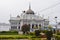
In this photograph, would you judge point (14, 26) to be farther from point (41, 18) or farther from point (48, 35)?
point (48, 35)

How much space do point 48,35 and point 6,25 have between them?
33004 mm

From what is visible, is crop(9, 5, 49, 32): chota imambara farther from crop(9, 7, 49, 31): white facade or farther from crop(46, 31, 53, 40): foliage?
crop(46, 31, 53, 40): foliage

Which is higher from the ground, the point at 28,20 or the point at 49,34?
the point at 28,20

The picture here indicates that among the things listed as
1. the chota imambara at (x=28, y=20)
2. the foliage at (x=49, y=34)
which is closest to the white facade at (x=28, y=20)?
the chota imambara at (x=28, y=20)

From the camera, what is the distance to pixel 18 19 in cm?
4591

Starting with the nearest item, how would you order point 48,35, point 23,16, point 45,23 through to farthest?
point 48,35 → point 23,16 → point 45,23

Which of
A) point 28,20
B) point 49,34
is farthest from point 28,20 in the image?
point 49,34

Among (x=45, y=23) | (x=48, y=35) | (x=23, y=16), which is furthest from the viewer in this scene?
(x=45, y=23)

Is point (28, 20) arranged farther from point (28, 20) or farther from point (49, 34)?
point (49, 34)

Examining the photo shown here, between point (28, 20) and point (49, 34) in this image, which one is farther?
point (28, 20)

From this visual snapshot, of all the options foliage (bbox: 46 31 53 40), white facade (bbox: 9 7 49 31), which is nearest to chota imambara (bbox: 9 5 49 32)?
white facade (bbox: 9 7 49 31)

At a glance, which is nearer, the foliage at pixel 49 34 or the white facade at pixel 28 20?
the foliage at pixel 49 34

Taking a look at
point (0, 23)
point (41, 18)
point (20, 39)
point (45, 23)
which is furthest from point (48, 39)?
point (0, 23)

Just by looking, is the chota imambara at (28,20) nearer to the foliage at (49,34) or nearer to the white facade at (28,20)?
the white facade at (28,20)
